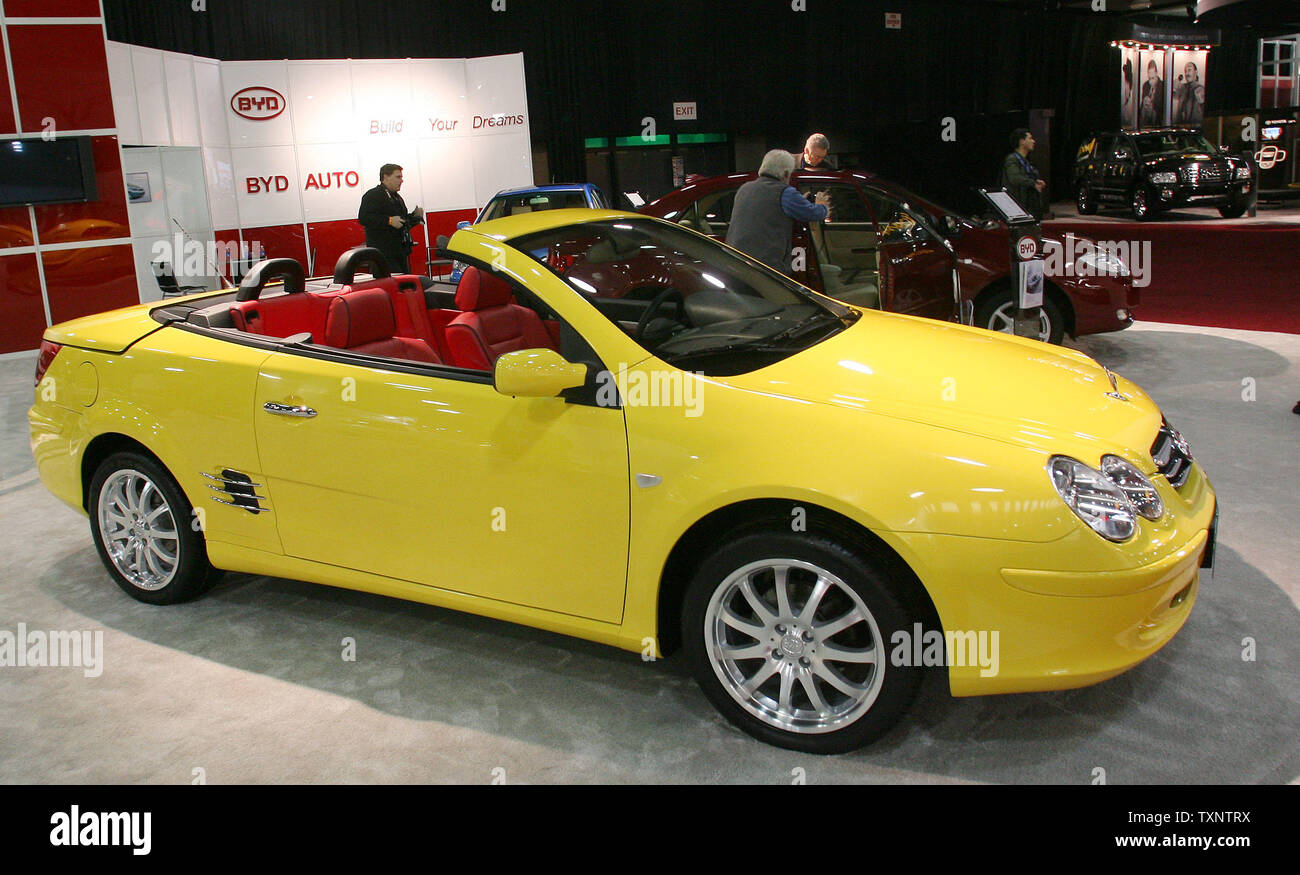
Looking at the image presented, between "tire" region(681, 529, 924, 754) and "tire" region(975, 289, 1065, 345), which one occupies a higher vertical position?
"tire" region(975, 289, 1065, 345)

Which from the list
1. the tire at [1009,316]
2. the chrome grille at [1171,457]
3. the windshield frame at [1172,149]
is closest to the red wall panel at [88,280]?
the tire at [1009,316]

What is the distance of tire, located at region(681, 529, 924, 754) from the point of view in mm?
2328

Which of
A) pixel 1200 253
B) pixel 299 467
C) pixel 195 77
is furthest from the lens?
pixel 195 77

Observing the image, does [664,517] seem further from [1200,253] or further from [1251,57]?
[1251,57]

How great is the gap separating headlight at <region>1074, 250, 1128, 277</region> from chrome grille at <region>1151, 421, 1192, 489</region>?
3926mm

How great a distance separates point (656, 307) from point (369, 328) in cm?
119

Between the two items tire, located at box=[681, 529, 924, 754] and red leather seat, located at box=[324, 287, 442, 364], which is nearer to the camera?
tire, located at box=[681, 529, 924, 754]

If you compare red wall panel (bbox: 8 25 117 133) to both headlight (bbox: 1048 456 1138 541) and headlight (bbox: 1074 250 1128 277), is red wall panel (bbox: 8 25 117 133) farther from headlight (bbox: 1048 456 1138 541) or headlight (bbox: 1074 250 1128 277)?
headlight (bbox: 1048 456 1138 541)

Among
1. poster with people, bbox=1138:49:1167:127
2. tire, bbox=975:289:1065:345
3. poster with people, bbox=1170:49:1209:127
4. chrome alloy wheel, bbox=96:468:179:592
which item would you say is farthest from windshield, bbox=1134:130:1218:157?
chrome alloy wheel, bbox=96:468:179:592

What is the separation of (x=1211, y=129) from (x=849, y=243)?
18.3 metres

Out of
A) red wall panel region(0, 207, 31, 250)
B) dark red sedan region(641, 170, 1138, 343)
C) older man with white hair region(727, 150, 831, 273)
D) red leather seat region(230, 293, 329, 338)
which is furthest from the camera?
red wall panel region(0, 207, 31, 250)

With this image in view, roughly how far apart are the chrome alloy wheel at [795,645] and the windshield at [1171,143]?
646 inches

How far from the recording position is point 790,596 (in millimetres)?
2475
